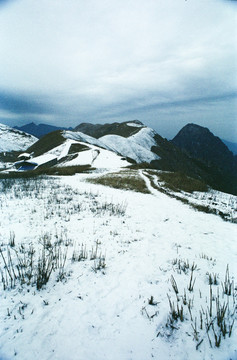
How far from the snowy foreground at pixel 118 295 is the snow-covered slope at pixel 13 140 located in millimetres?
161586

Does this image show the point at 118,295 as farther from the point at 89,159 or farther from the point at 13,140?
the point at 13,140

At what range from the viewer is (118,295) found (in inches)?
156

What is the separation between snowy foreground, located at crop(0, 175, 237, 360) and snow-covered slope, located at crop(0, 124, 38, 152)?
6362 inches

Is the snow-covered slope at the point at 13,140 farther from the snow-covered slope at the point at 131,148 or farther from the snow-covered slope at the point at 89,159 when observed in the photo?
the snow-covered slope at the point at 89,159

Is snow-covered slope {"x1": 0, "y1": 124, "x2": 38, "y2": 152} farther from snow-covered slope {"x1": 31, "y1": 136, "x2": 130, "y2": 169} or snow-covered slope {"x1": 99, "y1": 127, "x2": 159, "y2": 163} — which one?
snow-covered slope {"x1": 31, "y1": 136, "x2": 130, "y2": 169}

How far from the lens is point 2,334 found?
293 cm

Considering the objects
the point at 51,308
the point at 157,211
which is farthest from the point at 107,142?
the point at 51,308

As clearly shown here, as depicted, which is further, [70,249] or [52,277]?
[70,249]

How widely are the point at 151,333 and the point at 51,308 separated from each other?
84.9 inches

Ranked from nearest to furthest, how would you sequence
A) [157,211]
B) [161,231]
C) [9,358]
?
1. [9,358]
2. [161,231]
3. [157,211]

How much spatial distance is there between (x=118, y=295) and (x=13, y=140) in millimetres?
200633

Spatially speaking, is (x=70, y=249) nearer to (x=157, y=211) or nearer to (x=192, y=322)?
(x=192, y=322)

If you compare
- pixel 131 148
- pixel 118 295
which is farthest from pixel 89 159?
pixel 131 148

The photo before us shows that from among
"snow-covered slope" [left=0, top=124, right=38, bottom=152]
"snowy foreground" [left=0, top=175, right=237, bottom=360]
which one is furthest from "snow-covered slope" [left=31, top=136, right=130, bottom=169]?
"snow-covered slope" [left=0, top=124, right=38, bottom=152]
